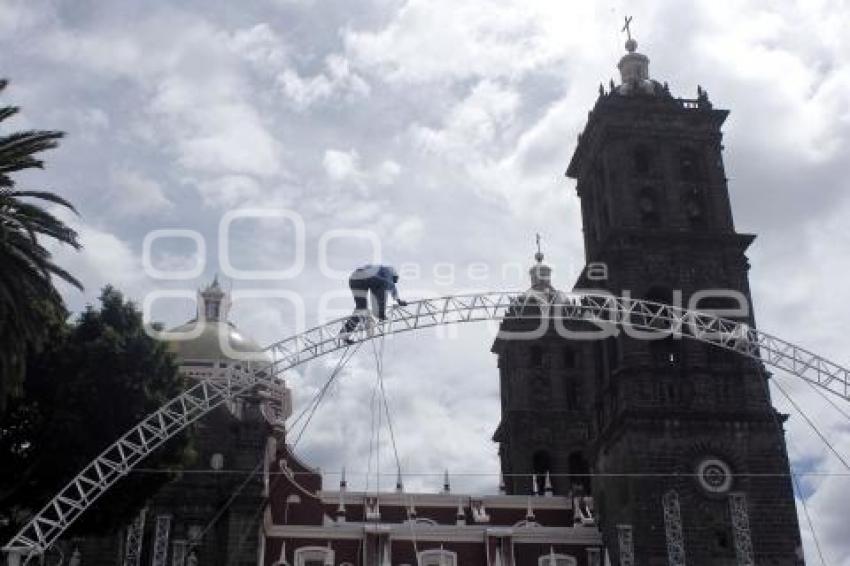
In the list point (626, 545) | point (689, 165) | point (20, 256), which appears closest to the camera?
point (20, 256)

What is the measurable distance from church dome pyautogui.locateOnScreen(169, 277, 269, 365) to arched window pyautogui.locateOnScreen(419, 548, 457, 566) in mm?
14252

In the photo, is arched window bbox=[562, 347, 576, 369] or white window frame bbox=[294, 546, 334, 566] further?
arched window bbox=[562, 347, 576, 369]

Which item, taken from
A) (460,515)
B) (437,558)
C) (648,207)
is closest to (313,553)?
(437,558)

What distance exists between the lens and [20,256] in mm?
24812

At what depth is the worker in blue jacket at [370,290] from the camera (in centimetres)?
3017

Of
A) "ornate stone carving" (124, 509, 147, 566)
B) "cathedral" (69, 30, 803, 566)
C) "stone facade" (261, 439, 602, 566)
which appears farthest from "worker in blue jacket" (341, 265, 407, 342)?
"stone facade" (261, 439, 602, 566)

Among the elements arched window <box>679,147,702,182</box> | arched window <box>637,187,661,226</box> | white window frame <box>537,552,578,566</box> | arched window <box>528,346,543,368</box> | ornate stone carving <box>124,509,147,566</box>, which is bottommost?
ornate stone carving <box>124,509,147,566</box>

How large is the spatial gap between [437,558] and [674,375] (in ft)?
43.5

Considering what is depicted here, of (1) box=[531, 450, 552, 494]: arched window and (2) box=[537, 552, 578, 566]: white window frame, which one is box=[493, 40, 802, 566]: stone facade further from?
(1) box=[531, 450, 552, 494]: arched window

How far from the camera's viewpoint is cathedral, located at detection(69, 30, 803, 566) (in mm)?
42812

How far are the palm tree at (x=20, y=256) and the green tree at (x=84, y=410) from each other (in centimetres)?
410

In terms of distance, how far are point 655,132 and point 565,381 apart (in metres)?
16.6

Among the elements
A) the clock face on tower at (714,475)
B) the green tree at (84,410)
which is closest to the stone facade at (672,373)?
the clock face on tower at (714,475)

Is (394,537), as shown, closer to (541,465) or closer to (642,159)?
(541,465)
